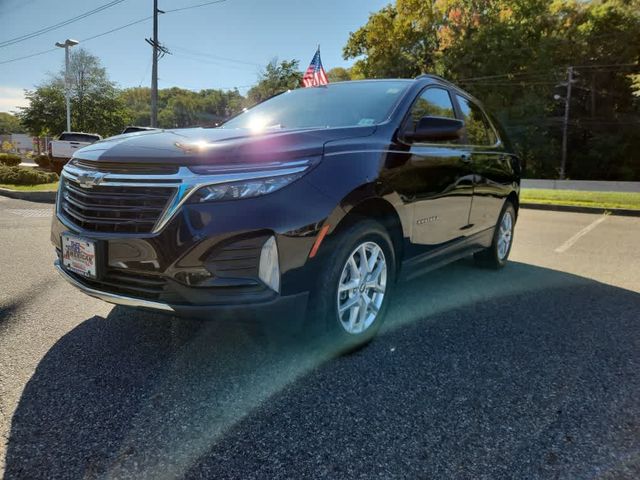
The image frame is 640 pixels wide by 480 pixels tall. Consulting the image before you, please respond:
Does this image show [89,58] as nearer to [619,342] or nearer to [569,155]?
[569,155]

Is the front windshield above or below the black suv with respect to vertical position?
above

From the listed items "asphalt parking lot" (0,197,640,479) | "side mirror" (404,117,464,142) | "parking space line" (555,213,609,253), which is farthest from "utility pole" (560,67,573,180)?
"side mirror" (404,117,464,142)

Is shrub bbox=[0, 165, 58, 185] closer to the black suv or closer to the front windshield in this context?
the front windshield

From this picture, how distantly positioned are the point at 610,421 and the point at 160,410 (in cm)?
208

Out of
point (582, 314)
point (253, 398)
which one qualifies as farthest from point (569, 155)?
point (253, 398)

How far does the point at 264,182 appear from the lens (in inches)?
92.3

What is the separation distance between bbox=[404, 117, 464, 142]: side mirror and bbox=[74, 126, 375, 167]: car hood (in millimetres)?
563

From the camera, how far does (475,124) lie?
4.58m

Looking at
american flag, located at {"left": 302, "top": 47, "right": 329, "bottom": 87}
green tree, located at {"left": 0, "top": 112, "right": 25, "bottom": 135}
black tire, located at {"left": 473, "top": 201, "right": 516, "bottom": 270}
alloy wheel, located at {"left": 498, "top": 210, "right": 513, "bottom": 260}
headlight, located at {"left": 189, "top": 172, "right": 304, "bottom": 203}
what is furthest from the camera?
green tree, located at {"left": 0, "top": 112, "right": 25, "bottom": 135}

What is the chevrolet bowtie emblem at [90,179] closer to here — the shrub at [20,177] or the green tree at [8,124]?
the shrub at [20,177]

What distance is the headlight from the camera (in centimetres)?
228

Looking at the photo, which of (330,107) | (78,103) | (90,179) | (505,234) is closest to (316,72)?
(505,234)

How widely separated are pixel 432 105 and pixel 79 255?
2692mm

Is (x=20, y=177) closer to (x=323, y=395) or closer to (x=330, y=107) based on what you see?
(x=330, y=107)
